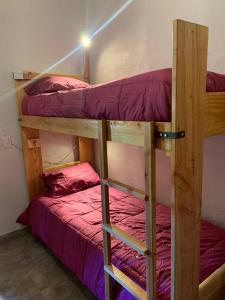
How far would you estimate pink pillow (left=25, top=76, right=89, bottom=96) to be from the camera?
7.50 feet

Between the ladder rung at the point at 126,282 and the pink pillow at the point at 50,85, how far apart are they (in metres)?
1.69

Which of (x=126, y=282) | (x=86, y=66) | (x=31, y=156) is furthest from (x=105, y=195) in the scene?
(x=86, y=66)

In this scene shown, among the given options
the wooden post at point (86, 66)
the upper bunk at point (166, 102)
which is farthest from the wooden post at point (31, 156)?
the upper bunk at point (166, 102)

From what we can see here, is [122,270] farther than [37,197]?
No

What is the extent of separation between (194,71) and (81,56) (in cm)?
231

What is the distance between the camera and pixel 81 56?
296cm

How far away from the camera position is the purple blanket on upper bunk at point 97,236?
1.42 m

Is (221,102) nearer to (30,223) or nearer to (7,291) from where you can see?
(7,291)

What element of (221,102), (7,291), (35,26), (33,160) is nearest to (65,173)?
(33,160)

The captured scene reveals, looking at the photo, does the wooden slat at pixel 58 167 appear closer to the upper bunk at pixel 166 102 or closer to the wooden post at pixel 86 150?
the wooden post at pixel 86 150

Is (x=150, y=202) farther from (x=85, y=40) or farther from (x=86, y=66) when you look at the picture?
(x=85, y=40)

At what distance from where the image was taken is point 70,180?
2648 millimetres

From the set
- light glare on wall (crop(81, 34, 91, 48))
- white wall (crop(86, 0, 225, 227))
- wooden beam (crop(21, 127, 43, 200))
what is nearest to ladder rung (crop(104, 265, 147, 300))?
white wall (crop(86, 0, 225, 227))

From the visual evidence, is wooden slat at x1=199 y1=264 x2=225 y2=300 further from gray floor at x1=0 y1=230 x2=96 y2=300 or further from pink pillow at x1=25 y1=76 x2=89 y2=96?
pink pillow at x1=25 y1=76 x2=89 y2=96
